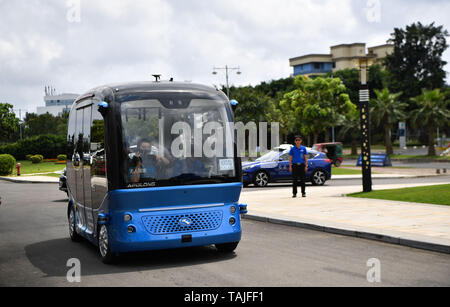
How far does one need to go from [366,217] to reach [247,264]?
16.0ft

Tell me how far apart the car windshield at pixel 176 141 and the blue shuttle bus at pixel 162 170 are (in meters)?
0.01

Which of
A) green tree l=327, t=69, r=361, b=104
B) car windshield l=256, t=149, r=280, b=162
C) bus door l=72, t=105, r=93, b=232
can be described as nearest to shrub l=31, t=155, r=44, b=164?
car windshield l=256, t=149, r=280, b=162

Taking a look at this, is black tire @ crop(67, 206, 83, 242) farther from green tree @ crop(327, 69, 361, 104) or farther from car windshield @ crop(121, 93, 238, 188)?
green tree @ crop(327, 69, 361, 104)

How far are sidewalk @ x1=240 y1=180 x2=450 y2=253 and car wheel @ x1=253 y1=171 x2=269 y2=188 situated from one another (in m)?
6.37

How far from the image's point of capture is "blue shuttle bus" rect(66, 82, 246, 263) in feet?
26.0

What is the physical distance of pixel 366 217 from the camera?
12.0 m

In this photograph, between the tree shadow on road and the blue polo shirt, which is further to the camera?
the blue polo shirt

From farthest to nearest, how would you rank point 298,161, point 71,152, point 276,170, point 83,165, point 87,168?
point 276,170
point 298,161
point 71,152
point 83,165
point 87,168

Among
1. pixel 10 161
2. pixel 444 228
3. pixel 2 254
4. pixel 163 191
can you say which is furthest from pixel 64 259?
pixel 10 161

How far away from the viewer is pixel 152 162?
8.04 meters

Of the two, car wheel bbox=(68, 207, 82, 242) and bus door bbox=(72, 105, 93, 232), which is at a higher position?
bus door bbox=(72, 105, 93, 232)

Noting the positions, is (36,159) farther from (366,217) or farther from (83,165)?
(83,165)

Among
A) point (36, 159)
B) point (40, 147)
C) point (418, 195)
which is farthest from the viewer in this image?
point (40, 147)

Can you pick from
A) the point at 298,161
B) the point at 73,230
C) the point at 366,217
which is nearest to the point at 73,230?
the point at 73,230
